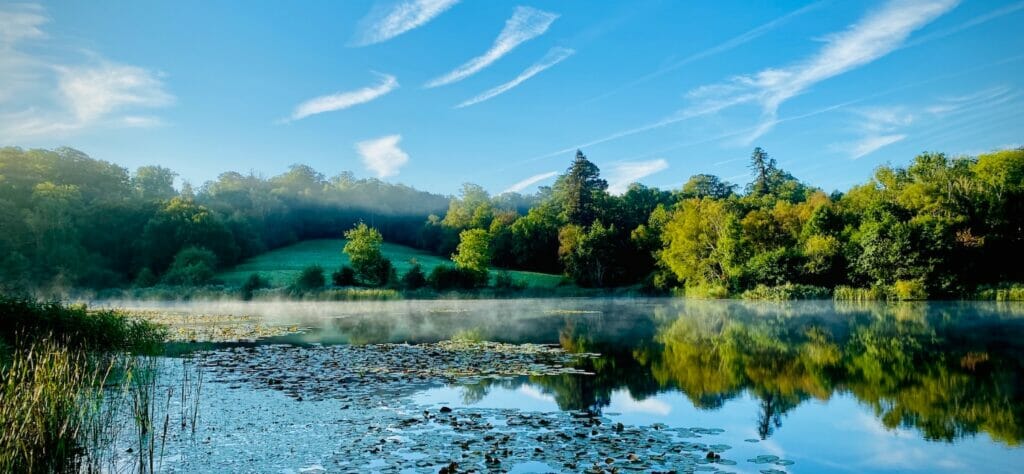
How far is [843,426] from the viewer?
1022 cm

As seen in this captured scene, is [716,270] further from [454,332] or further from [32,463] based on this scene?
[32,463]

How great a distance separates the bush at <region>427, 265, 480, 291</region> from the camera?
63125mm

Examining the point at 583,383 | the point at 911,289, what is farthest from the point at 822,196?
the point at 583,383

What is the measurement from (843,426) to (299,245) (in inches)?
3746

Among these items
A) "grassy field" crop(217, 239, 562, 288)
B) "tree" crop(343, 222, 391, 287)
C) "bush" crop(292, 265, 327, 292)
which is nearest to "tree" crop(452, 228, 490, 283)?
"grassy field" crop(217, 239, 562, 288)

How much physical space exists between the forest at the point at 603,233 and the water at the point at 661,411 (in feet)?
102

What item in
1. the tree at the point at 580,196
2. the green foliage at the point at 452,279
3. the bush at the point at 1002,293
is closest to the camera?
the bush at the point at 1002,293

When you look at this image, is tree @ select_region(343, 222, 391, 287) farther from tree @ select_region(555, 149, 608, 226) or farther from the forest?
tree @ select_region(555, 149, 608, 226)

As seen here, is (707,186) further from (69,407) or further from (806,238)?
(69,407)

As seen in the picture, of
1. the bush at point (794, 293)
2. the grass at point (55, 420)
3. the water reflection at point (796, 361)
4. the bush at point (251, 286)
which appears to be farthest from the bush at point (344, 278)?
the grass at point (55, 420)

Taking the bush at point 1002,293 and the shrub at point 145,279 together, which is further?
the shrub at point 145,279

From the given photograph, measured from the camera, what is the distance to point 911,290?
48.9 metres

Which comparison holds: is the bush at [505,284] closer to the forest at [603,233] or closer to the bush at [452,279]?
the forest at [603,233]

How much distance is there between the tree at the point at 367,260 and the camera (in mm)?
61319
